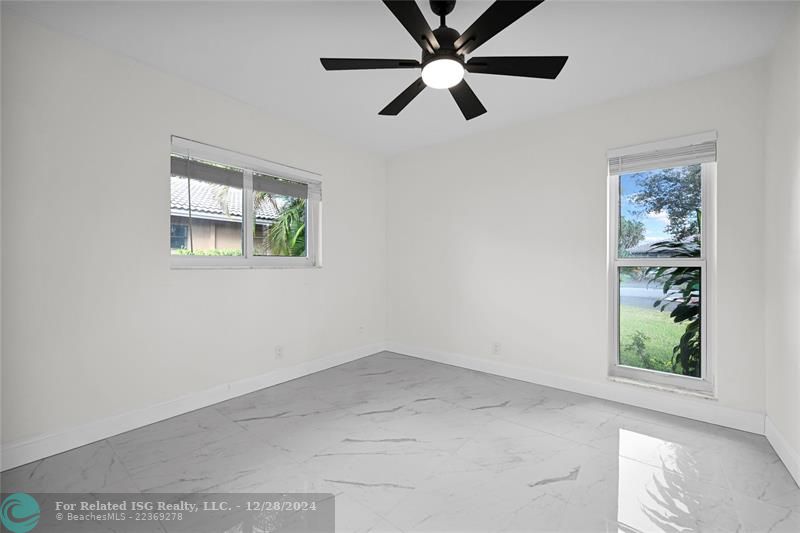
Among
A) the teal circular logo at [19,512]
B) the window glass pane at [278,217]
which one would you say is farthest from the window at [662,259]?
the teal circular logo at [19,512]

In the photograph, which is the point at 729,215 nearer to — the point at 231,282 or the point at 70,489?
the point at 231,282

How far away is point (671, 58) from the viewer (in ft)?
8.16

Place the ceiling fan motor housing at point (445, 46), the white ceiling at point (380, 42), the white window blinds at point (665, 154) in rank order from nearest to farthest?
the ceiling fan motor housing at point (445, 46) → the white ceiling at point (380, 42) → the white window blinds at point (665, 154)

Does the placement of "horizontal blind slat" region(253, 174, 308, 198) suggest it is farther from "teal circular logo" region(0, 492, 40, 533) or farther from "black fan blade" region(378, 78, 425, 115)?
"teal circular logo" region(0, 492, 40, 533)

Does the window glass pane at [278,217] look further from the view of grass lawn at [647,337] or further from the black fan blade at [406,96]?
the view of grass lawn at [647,337]

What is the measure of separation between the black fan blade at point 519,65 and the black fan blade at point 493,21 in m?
0.12

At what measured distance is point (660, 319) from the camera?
3033 mm

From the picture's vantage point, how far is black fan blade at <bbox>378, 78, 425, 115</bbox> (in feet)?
7.10

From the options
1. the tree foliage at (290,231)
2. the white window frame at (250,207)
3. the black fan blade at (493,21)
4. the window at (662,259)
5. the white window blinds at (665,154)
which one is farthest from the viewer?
the tree foliage at (290,231)

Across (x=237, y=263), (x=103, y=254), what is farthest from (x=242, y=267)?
(x=103, y=254)

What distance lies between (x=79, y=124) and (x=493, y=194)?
3.29 m

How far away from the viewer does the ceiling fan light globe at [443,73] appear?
1932mm

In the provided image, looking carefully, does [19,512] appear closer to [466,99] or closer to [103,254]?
[103,254]

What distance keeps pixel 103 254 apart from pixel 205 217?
0.80 meters
